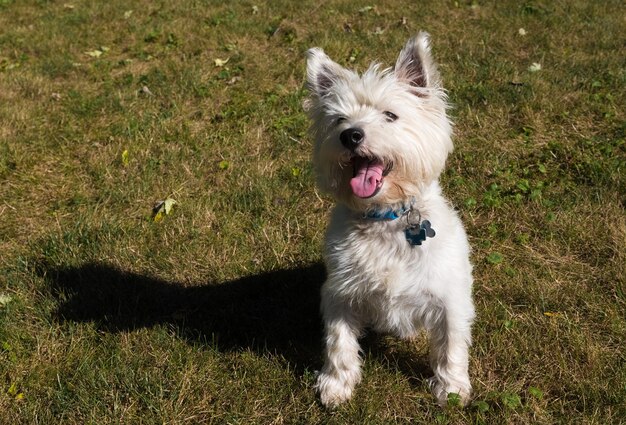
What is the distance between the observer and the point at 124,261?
166 inches

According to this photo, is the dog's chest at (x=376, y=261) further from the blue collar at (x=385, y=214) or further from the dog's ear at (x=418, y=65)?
the dog's ear at (x=418, y=65)

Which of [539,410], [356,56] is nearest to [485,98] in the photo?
[356,56]

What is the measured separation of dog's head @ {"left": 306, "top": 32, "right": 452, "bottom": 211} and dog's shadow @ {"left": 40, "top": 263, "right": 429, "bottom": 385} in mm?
1092

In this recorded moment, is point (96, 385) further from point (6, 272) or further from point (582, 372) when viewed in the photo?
point (582, 372)

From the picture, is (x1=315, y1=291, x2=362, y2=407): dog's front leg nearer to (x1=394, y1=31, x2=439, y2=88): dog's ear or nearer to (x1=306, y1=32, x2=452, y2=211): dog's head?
(x1=306, y1=32, x2=452, y2=211): dog's head

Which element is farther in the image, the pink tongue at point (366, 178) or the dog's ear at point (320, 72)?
the dog's ear at point (320, 72)

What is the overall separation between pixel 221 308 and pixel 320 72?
1707 mm

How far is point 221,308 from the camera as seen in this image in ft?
12.7

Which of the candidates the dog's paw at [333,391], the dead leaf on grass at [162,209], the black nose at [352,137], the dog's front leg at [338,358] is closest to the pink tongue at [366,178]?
the black nose at [352,137]

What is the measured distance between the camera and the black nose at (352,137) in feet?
8.94

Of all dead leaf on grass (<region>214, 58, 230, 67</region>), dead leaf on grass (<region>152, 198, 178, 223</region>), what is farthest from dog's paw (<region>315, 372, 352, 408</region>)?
dead leaf on grass (<region>214, 58, 230, 67</region>)

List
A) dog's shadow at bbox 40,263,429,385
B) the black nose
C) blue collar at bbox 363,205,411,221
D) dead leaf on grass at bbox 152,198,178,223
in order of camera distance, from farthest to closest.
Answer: dead leaf on grass at bbox 152,198,178,223 < dog's shadow at bbox 40,263,429,385 < blue collar at bbox 363,205,411,221 < the black nose

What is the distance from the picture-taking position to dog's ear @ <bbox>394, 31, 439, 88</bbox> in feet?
9.77

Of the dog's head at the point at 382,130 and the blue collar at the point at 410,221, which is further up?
the dog's head at the point at 382,130
